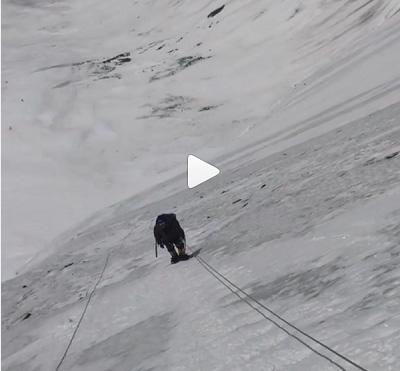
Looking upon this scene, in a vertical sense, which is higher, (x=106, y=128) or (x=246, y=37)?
(x=246, y=37)

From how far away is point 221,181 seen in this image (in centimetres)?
2064

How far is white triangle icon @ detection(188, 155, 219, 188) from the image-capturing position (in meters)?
23.9

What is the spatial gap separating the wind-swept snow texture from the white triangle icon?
64 cm

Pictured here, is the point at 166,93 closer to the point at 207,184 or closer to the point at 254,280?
the point at 207,184

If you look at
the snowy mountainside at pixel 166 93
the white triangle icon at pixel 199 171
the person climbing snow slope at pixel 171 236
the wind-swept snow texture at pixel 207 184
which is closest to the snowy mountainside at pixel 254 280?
the wind-swept snow texture at pixel 207 184

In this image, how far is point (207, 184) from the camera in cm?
2170

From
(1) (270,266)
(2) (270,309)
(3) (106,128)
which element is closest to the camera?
(2) (270,309)

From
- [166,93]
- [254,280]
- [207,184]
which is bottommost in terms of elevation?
[254,280]

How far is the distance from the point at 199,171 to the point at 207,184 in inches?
204

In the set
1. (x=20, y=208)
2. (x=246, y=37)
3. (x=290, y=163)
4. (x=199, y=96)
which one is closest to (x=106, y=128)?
(x=199, y=96)

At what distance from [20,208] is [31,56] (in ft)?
81.9

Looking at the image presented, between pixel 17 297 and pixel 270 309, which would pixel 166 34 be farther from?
pixel 270 309

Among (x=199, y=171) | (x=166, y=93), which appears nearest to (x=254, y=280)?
(x=199, y=171)

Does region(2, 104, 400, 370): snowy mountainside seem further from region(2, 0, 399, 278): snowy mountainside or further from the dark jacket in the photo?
region(2, 0, 399, 278): snowy mountainside
